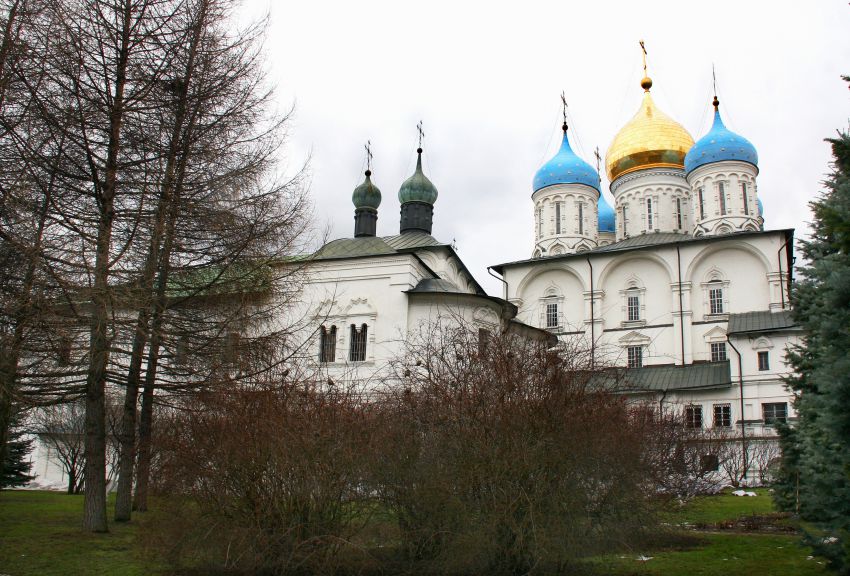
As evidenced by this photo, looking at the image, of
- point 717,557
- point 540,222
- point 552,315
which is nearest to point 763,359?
point 552,315

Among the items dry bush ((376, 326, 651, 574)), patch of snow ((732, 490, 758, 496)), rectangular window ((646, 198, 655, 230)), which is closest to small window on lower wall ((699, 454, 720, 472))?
patch of snow ((732, 490, 758, 496))

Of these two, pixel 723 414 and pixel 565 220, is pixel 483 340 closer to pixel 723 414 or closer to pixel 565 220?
pixel 723 414

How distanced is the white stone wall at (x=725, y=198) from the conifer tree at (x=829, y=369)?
22498 mm

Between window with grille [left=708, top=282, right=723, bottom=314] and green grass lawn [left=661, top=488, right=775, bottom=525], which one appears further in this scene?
window with grille [left=708, top=282, right=723, bottom=314]

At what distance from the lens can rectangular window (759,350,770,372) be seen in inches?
944

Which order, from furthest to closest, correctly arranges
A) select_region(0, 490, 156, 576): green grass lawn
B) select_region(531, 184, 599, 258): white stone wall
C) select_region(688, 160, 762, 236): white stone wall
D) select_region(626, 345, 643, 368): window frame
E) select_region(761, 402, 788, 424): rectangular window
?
1. select_region(531, 184, 599, 258): white stone wall
2. select_region(688, 160, 762, 236): white stone wall
3. select_region(626, 345, 643, 368): window frame
4. select_region(761, 402, 788, 424): rectangular window
5. select_region(0, 490, 156, 576): green grass lawn

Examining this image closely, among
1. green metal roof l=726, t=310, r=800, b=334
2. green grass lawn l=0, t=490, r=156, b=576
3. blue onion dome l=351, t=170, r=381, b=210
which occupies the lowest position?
green grass lawn l=0, t=490, r=156, b=576

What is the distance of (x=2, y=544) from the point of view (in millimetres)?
8820

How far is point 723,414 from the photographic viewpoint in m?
24.5

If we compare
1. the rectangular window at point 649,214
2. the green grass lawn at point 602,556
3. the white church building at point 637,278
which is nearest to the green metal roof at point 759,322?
the white church building at point 637,278

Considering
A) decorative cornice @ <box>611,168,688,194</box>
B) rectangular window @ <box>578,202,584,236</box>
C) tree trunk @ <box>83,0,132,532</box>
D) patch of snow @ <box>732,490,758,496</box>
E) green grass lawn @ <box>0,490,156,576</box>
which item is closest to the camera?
green grass lawn @ <box>0,490,156,576</box>

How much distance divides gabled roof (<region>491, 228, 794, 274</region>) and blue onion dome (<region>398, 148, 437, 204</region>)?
4.38 metres

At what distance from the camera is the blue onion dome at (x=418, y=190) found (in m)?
31.3

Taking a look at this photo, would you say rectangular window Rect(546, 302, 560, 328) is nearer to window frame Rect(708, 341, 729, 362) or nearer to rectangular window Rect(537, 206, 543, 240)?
rectangular window Rect(537, 206, 543, 240)
